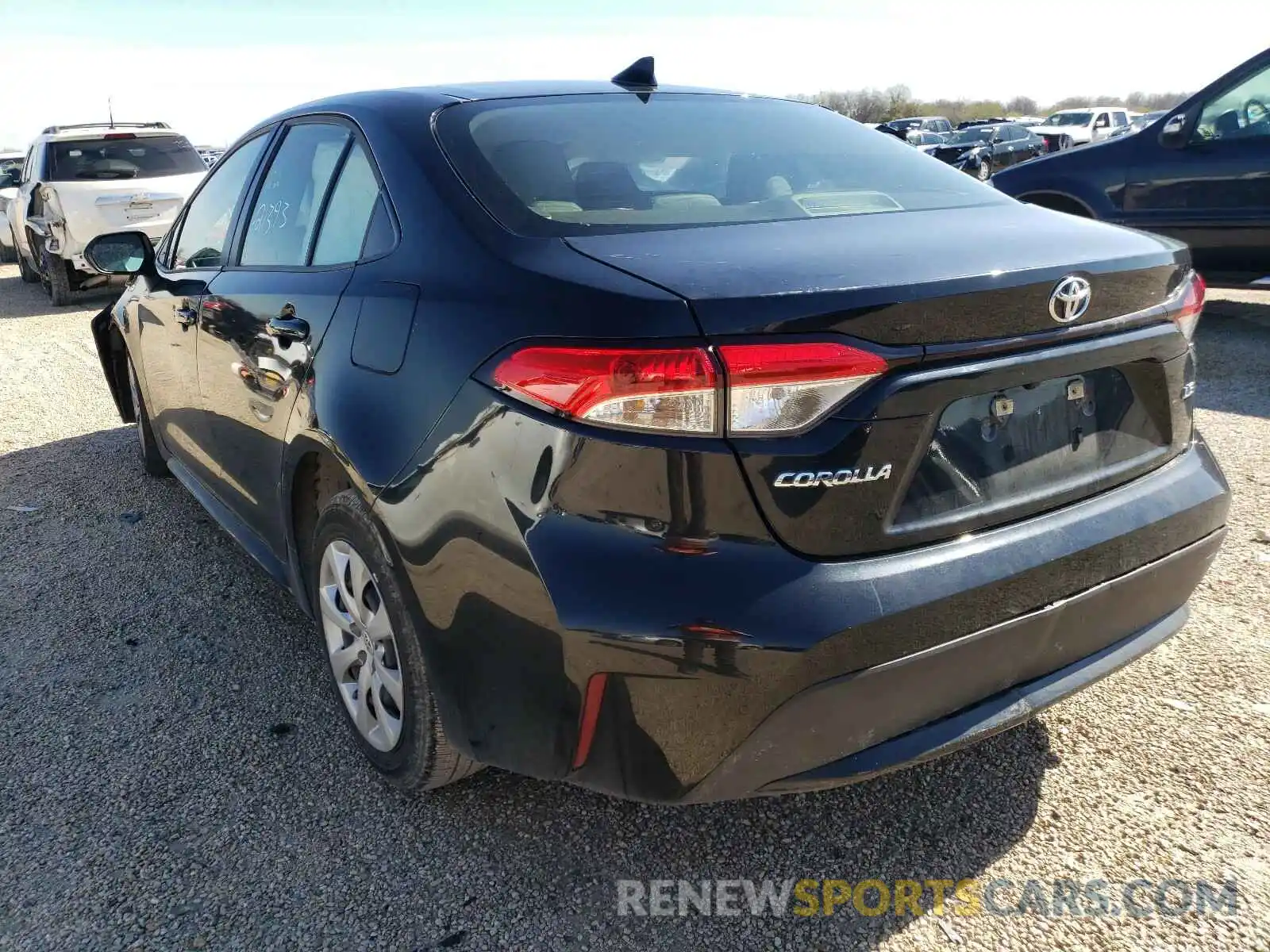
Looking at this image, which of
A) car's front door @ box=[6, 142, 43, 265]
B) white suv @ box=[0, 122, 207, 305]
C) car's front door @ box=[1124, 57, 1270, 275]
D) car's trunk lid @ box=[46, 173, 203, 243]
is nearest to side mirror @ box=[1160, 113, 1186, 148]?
car's front door @ box=[1124, 57, 1270, 275]

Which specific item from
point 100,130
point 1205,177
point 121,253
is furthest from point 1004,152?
point 121,253

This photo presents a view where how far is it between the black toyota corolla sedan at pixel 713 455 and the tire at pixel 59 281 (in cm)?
1007

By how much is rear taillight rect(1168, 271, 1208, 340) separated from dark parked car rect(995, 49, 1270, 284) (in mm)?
5280

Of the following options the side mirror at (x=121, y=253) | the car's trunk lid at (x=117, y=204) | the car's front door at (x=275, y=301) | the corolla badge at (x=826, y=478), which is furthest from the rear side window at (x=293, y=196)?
the car's trunk lid at (x=117, y=204)

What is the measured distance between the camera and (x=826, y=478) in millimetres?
1709

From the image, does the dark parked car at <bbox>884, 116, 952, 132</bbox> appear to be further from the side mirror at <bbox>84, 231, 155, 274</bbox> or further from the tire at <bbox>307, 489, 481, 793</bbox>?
the tire at <bbox>307, 489, 481, 793</bbox>

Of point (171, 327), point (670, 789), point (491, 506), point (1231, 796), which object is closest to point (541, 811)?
point (670, 789)

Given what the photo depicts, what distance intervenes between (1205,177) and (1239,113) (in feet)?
1.45

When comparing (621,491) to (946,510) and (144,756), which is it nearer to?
(946,510)

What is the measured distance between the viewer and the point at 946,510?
1.84 metres

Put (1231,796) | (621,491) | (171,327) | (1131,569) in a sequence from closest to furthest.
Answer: (621,491), (1131,569), (1231,796), (171,327)

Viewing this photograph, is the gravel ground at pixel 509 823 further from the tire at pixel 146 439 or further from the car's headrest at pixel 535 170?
the tire at pixel 146 439

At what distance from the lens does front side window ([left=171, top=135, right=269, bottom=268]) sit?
346 centimetres

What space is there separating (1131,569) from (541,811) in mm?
1415
